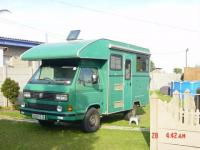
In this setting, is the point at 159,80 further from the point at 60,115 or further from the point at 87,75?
the point at 60,115

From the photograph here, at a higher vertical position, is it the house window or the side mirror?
the house window

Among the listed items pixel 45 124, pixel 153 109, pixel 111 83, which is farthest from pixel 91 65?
pixel 153 109

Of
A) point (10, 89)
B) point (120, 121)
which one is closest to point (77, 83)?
point (120, 121)

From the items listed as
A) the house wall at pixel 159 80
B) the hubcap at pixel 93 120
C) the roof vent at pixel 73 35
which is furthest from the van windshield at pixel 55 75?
the house wall at pixel 159 80

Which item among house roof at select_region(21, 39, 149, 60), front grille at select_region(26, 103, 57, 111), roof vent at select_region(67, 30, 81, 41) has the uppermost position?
roof vent at select_region(67, 30, 81, 41)

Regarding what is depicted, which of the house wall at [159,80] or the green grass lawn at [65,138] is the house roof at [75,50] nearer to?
the green grass lawn at [65,138]

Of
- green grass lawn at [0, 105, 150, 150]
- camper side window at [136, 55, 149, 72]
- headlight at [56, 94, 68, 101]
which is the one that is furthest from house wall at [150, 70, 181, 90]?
headlight at [56, 94, 68, 101]

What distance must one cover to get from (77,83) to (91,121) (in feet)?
4.64

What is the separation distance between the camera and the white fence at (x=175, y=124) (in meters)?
7.63

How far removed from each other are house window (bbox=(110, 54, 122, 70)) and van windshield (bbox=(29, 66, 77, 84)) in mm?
1888

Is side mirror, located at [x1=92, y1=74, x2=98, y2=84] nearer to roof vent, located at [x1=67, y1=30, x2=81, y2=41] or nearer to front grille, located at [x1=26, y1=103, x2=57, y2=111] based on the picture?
front grille, located at [x1=26, y1=103, x2=57, y2=111]

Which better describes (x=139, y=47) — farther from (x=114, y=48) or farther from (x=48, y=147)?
(x=48, y=147)

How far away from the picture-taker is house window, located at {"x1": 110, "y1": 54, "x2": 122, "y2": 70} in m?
11.8

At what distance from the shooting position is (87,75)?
1077 centimetres
